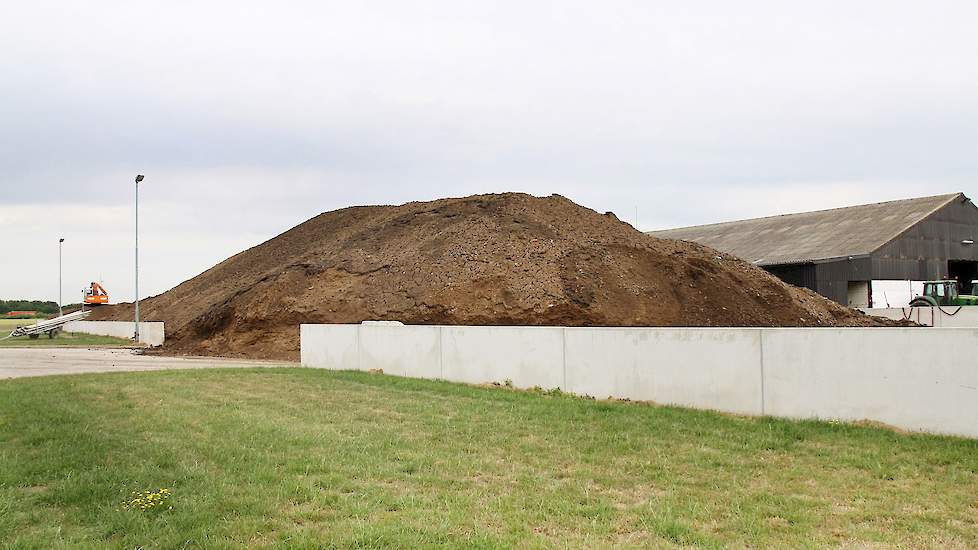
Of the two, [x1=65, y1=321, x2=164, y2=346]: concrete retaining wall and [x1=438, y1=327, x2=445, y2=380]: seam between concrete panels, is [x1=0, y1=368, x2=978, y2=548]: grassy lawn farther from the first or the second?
[x1=65, y1=321, x2=164, y2=346]: concrete retaining wall

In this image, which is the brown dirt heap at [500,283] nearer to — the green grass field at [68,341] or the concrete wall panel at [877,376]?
the green grass field at [68,341]

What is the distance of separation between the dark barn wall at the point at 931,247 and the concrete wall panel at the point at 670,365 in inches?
1340

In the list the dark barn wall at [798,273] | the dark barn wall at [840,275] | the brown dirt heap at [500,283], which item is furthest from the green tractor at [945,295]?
the brown dirt heap at [500,283]

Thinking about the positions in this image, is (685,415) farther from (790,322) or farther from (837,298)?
(837,298)

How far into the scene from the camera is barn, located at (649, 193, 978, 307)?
1705 inches

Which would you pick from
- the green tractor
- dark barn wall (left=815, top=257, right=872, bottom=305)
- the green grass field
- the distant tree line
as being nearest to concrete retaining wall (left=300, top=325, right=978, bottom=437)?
the green tractor

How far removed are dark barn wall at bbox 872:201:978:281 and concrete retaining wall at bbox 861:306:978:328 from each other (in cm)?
1374

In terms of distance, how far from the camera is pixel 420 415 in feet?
40.4

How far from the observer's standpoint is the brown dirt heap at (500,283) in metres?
27.0

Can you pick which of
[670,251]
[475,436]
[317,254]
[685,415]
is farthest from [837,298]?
[475,436]

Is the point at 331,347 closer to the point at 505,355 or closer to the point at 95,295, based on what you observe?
the point at 505,355

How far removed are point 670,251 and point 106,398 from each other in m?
21.9

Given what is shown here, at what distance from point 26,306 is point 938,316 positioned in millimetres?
113368

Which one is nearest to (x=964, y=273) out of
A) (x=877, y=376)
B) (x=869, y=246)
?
(x=869, y=246)
